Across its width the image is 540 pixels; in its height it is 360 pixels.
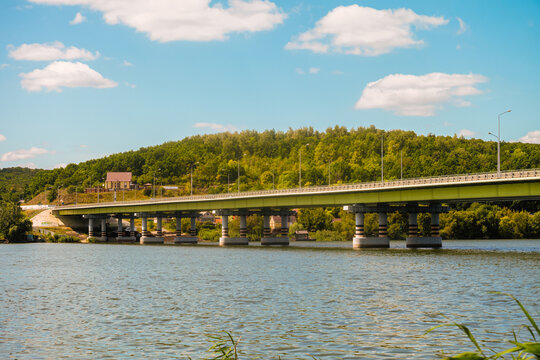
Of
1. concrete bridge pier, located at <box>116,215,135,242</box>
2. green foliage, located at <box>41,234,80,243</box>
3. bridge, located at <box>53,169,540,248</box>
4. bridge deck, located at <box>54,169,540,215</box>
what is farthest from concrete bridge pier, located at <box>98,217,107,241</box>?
bridge deck, located at <box>54,169,540,215</box>

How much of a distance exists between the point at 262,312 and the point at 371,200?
76.6 metres

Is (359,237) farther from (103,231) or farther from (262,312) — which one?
(103,231)

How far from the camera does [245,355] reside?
72.0 ft

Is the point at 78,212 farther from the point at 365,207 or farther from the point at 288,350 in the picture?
the point at 288,350

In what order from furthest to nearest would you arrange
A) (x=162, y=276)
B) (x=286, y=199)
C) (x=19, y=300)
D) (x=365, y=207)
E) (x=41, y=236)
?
(x=41, y=236) → (x=286, y=199) → (x=365, y=207) → (x=162, y=276) → (x=19, y=300)

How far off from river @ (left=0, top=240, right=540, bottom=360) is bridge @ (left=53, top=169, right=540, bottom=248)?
98.6 feet

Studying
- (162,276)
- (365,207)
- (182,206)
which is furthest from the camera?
(182,206)

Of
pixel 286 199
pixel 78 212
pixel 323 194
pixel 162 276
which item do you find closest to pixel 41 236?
pixel 78 212

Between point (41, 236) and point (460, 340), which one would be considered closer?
point (460, 340)

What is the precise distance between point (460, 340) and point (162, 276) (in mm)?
37465

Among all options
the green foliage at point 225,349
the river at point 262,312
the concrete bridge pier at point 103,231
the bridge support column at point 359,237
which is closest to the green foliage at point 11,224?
the concrete bridge pier at point 103,231

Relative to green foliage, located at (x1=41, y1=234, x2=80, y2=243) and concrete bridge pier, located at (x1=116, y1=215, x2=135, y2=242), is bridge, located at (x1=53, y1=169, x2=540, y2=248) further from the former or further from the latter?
green foliage, located at (x1=41, y1=234, x2=80, y2=243)

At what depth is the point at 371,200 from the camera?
10694 centimetres

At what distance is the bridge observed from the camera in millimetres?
85500
